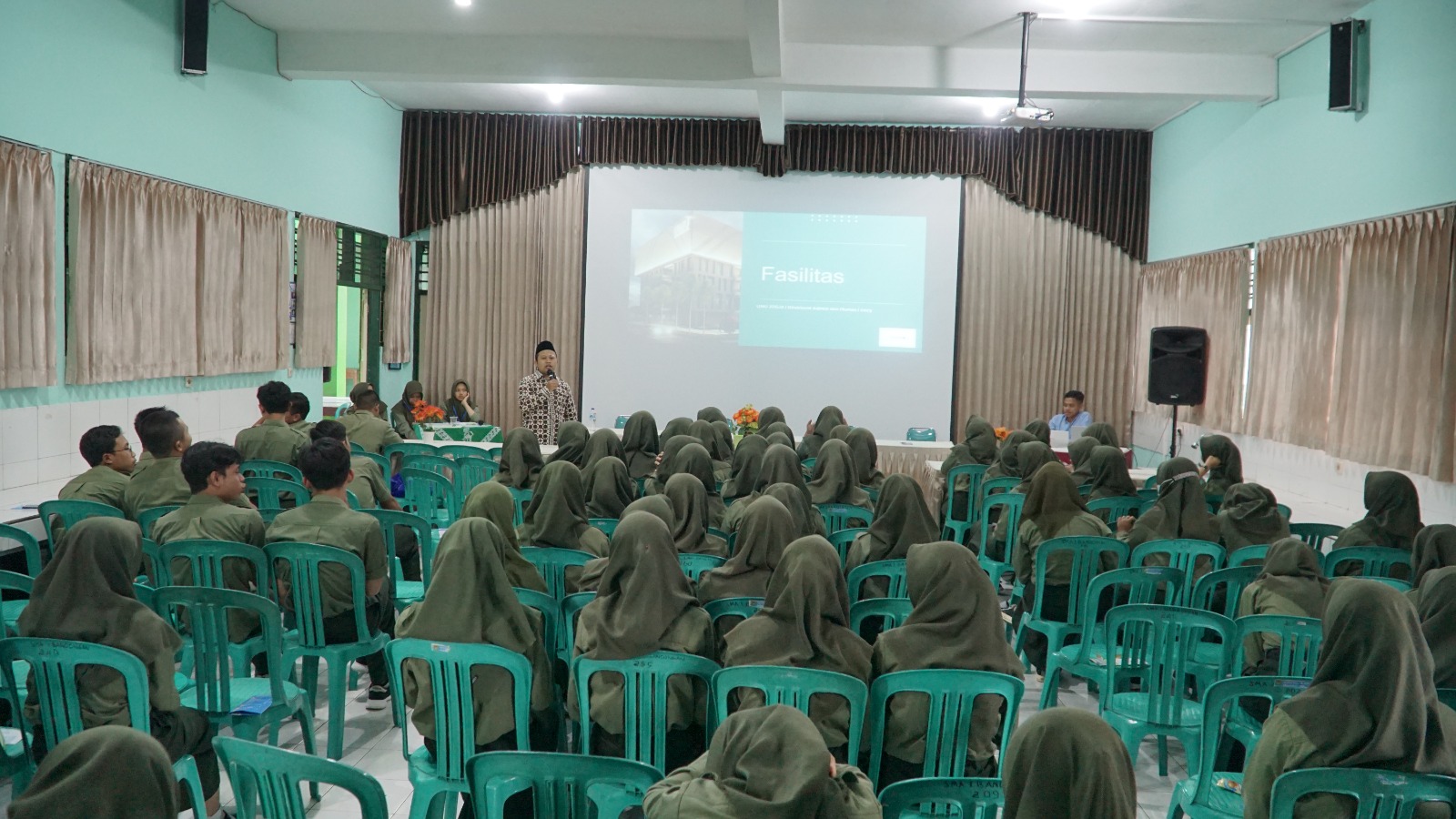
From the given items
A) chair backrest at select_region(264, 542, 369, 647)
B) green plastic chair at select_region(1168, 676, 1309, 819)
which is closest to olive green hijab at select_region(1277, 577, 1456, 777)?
green plastic chair at select_region(1168, 676, 1309, 819)

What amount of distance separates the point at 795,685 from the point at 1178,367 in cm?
707

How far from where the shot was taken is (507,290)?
35.2 ft

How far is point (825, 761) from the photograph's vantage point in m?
1.72

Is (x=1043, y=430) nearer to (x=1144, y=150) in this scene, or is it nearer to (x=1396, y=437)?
(x=1396, y=437)

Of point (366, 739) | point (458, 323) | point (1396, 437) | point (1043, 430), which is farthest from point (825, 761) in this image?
point (458, 323)

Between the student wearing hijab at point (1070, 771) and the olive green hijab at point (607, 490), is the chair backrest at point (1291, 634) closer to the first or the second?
the student wearing hijab at point (1070, 771)

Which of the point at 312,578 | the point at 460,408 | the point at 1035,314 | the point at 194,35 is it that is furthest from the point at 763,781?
the point at 1035,314

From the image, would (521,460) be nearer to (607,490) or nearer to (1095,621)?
(607,490)

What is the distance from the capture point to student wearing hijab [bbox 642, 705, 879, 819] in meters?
1.70

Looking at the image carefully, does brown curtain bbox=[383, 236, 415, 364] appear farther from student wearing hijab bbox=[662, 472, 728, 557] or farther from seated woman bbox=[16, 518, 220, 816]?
seated woman bbox=[16, 518, 220, 816]

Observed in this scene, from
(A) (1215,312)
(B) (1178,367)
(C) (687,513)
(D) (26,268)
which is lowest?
(C) (687,513)

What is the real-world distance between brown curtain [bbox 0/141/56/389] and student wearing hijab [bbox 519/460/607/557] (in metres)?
3.08

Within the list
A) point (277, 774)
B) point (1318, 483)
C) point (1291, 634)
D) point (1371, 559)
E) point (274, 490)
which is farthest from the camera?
point (1318, 483)

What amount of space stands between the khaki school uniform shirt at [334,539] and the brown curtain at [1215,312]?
22.2 feet
